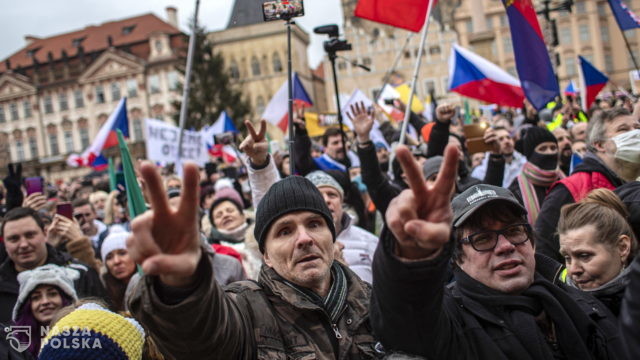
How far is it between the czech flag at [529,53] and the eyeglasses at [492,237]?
3.62 m

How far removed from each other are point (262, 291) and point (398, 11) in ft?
14.7

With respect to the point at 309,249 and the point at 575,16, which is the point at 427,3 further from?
the point at 575,16

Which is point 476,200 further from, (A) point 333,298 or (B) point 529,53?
(B) point 529,53

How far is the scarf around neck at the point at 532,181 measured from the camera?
14.6 ft

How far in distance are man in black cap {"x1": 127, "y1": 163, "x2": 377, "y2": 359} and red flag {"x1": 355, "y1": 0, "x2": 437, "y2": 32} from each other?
391 cm

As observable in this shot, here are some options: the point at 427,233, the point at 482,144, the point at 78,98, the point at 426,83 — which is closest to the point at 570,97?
the point at 482,144

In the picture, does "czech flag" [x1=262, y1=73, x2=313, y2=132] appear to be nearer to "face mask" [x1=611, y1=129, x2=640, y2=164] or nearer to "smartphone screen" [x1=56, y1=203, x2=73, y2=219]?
"smartphone screen" [x1=56, y1=203, x2=73, y2=219]

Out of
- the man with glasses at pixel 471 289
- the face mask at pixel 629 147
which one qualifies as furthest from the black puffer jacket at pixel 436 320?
the face mask at pixel 629 147

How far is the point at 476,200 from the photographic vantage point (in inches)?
89.7

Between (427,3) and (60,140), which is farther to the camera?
(60,140)

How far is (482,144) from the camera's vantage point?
6.56 metres

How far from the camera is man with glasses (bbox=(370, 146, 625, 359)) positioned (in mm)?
1751

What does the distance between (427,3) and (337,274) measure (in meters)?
4.36

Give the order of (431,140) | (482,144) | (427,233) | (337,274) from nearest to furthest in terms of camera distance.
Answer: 1. (427,233)
2. (337,274)
3. (431,140)
4. (482,144)
